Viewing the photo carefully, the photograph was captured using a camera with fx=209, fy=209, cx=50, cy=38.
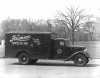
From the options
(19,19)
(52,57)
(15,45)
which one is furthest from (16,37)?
(19,19)

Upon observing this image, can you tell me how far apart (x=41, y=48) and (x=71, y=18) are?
12347mm

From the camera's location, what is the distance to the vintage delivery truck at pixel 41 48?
13555 millimetres

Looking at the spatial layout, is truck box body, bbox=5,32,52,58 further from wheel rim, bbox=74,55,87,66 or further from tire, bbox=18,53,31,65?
wheel rim, bbox=74,55,87,66

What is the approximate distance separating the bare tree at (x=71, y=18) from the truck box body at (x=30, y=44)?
36.7 ft

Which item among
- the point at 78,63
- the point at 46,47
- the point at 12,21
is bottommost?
the point at 78,63

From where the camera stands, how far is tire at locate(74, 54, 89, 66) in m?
13.3

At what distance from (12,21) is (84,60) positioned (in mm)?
31051

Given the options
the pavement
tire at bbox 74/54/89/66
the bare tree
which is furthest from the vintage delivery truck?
the bare tree

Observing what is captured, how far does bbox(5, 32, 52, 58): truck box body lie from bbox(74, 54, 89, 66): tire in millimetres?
1829

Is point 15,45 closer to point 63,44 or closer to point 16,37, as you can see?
point 16,37

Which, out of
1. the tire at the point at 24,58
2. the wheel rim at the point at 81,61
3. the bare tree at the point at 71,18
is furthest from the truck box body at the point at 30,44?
the bare tree at the point at 71,18

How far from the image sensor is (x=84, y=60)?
13359mm

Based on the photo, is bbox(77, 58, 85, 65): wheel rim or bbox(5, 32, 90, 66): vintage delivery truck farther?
bbox(5, 32, 90, 66): vintage delivery truck

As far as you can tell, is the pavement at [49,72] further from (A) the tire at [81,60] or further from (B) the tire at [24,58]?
(B) the tire at [24,58]
